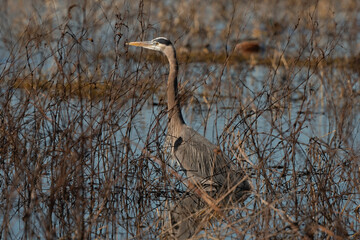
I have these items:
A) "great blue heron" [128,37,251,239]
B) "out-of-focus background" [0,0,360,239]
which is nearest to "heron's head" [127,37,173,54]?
"great blue heron" [128,37,251,239]

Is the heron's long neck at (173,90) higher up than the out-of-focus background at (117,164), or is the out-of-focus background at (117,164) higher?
the heron's long neck at (173,90)

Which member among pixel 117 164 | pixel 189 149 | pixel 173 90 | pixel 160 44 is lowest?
pixel 117 164

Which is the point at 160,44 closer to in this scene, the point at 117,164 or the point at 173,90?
the point at 173,90

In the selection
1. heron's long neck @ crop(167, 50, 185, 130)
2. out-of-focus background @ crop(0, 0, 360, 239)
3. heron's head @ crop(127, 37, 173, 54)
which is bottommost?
out-of-focus background @ crop(0, 0, 360, 239)

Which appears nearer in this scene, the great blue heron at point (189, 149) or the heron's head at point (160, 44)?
the great blue heron at point (189, 149)

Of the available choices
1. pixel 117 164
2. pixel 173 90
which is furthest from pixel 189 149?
pixel 117 164

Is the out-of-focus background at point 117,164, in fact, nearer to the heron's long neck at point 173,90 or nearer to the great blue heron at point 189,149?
the great blue heron at point 189,149

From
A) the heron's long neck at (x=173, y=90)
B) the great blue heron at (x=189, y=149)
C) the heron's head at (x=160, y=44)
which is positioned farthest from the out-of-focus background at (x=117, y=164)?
the heron's head at (x=160, y=44)

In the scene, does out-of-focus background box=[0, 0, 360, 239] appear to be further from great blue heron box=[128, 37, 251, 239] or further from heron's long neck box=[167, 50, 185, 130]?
heron's long neck box=[167, 50, 185, 130]

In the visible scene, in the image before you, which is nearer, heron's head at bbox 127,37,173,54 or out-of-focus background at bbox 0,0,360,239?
out-of-focus background at bbox 0,0,360,239

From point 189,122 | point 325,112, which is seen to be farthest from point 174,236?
point 325,112

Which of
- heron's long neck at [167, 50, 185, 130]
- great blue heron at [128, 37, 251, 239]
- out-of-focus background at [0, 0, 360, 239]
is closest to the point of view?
out-of-focus background at [0, 0, 360, 239]

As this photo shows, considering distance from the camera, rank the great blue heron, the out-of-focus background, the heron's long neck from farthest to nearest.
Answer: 1. the heron's long neck
2. the great blue heron
3. the out-of-focus background

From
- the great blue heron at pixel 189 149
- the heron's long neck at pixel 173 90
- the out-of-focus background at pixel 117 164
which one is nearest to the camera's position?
the out-of-focus background at pixel 117 164
